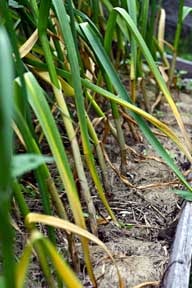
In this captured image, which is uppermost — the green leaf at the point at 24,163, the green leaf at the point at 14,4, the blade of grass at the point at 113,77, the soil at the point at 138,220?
the green leaf at the point at 24,163

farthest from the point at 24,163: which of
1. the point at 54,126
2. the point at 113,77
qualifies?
the point at 113,77

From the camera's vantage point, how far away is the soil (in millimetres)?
1287

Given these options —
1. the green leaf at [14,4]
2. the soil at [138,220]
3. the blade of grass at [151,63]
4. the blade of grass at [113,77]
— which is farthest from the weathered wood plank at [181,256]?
the green leaf at [14,4]

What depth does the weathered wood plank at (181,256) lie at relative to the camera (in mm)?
1216

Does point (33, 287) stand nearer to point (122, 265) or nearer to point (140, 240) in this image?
point (122, 265)

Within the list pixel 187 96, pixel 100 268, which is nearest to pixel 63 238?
pixel 100 268

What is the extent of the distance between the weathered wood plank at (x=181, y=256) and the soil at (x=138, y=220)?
Result: 28mm

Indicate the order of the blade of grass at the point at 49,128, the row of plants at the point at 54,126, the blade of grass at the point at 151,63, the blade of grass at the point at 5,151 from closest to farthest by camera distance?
the blade of grass at the point at 5,151
the row of plants at the point at 54,126
the blade of grass at the point at 49,128
the blade of grass at the point at 151,63

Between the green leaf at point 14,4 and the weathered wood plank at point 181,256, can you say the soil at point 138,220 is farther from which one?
the green leaf at point 14,4

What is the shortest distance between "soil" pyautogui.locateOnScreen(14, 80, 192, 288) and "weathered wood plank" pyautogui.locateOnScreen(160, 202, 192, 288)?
3 cm

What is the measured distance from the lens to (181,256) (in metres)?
1.31

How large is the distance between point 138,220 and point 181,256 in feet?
0.73

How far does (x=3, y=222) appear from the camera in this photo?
53 cm

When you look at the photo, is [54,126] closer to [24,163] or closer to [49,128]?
[49,128]
